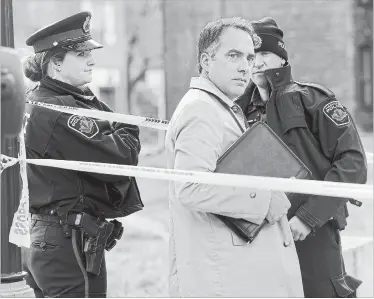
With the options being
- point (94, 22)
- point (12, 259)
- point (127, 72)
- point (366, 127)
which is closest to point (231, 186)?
point (12, 259)

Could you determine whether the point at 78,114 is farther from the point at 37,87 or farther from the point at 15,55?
the point at 15,55

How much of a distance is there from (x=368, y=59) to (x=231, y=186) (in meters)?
15.6

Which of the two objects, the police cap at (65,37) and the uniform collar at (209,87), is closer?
the uniform collar at (209,87)

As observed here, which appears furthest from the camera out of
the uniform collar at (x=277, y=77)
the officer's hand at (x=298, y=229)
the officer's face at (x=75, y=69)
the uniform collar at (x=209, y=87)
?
the officer's face at (x=75, y=69)

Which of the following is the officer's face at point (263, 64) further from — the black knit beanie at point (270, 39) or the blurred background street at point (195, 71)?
the blurred background street at point (195, 71)

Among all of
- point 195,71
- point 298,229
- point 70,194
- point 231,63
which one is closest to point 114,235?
point 70,194

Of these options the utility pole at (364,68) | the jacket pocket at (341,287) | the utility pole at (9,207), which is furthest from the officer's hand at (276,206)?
the utility pole at (364,68)

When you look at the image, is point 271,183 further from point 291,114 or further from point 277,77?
point 277,77

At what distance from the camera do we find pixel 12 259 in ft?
12.9

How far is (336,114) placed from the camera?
3.89 m

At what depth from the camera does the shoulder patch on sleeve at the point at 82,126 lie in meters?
3.98

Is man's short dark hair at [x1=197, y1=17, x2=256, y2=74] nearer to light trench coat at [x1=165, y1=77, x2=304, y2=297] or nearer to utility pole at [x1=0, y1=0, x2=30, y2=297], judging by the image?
light trench coat at [x1=165, y1=77, x2=304, y2=297]

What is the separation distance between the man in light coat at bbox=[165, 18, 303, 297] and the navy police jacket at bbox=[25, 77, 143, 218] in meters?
0.61

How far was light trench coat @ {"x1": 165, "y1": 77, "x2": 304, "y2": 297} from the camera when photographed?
3266mm
